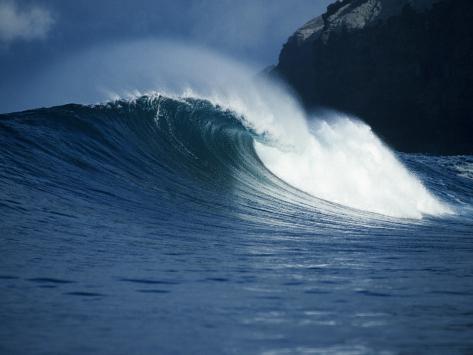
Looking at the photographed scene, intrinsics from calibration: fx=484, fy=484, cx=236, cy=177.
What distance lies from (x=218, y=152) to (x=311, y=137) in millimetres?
3139

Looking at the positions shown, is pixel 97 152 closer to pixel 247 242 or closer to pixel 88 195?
pixel 88 195

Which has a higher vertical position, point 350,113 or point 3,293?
point 350,113

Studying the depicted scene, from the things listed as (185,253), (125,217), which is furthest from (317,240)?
(125,217)

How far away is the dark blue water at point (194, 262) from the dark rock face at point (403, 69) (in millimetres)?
35621

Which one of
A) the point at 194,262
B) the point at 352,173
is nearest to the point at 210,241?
the point at 194,262

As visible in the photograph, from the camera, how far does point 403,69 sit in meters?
Answer: 45.8

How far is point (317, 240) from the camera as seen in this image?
544 cm

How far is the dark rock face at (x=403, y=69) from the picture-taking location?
137 feet

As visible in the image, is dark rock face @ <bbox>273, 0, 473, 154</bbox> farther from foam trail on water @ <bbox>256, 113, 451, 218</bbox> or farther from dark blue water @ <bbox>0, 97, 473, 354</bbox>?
dark blue water @ <bbox>0, 97, 473, 354</bbox>

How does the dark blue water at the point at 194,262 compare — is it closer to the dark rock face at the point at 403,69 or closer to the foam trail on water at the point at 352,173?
the foam trail on water at the point at 352,173

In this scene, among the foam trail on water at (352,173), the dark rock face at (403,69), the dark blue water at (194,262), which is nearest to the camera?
the dark blue water at (194,262)

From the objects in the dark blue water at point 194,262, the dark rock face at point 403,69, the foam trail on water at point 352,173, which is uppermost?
the dark rock face at point 403,69

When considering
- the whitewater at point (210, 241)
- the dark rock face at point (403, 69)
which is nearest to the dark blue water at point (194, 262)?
the whitewater at point (210, 241)

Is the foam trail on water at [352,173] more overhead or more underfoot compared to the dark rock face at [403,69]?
more underfoot
